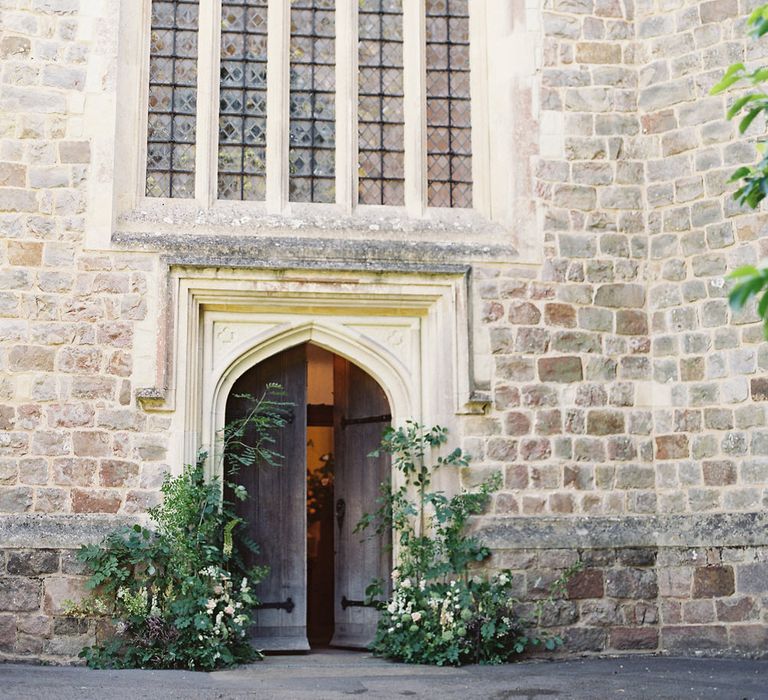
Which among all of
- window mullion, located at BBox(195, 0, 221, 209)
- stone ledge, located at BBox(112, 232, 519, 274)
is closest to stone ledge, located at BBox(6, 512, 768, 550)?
stone ledge, located at BBox(112, 232, 519, 274)

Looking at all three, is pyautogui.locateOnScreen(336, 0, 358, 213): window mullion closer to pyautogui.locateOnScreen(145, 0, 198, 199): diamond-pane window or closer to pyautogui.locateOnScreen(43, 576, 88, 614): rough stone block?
pyautogui.locateOnScreen(145, 0, 198, 199): diamond-pane window

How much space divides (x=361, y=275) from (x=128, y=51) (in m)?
2.33

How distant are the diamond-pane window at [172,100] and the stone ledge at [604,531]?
10.6 ft

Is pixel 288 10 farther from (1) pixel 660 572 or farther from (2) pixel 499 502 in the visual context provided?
(1) pixel 660 572

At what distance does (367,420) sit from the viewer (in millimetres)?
8672

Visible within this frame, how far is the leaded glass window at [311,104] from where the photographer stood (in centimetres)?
830

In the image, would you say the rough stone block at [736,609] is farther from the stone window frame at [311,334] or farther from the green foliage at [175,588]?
the green foliage at [175,588]

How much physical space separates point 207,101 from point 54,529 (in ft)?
10.6

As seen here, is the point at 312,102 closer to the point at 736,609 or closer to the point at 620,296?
the point at 620,296

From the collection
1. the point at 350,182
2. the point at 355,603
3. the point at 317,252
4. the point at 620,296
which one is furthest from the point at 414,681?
the point at 350,182

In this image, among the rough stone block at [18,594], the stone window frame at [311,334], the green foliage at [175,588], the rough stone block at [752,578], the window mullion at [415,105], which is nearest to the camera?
the green foliage at [175,588]

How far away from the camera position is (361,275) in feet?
26.3

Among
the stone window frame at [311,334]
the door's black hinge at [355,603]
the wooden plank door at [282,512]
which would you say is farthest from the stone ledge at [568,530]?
the wooden plank door at [282,512]

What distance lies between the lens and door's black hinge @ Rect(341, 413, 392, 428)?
8492 mm
